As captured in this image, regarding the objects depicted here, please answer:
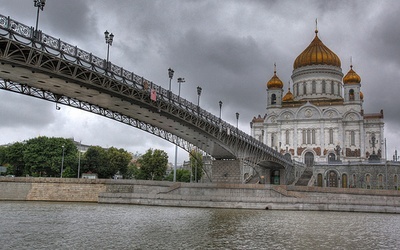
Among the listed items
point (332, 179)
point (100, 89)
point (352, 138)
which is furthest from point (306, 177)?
point (100, 89)

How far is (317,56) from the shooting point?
103 metres

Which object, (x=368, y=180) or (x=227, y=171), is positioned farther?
(x=368, y=180)

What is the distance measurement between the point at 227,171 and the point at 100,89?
3088cm

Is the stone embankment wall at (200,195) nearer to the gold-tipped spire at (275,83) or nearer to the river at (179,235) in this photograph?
the river at (179,235)

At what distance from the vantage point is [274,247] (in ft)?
57.4

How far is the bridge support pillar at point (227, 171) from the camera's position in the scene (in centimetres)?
5959

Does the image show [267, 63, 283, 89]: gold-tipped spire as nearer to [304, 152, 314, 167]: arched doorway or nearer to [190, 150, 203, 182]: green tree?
[304, 152, 314, 167]: arched doorway

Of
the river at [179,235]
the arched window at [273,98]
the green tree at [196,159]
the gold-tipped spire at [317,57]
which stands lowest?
the river at [179,235]

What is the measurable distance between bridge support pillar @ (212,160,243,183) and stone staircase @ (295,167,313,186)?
964 inches

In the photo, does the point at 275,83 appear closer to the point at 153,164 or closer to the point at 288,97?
the point at 288,97

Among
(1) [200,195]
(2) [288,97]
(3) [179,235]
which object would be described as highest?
(2) [288,97]

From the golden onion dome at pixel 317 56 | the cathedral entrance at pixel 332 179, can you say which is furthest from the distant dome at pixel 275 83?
the cathedral entrance at pixel 332 179

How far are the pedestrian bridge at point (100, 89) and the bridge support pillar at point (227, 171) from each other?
2.12 metres

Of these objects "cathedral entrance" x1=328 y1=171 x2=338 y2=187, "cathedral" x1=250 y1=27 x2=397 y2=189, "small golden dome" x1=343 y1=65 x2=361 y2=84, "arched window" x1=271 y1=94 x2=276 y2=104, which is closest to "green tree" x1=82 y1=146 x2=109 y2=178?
"cathedral" x1=250 y1=27 x2=397 y2=189
